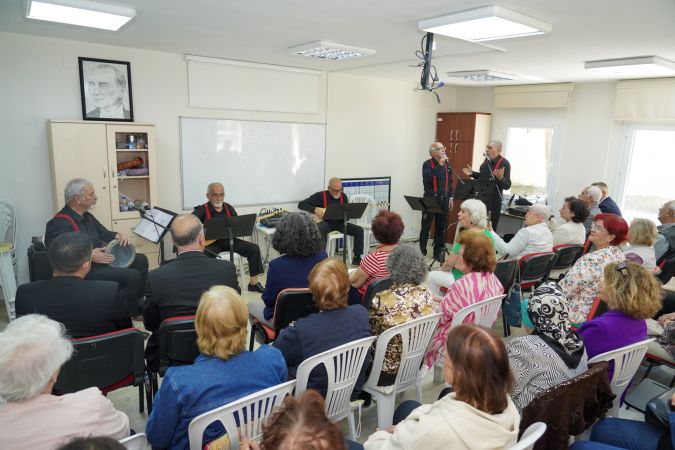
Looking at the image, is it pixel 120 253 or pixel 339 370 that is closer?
pixel 339 370

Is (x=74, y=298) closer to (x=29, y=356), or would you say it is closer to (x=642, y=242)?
(x=29, y=356)

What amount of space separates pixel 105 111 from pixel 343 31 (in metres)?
2.62

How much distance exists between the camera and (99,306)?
83.5 inches

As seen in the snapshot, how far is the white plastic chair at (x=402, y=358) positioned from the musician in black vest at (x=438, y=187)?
3.81 meters

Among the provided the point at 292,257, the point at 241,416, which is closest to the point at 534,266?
the point at 292,257

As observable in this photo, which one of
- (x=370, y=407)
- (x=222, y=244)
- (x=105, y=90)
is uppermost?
(x=105, y=90)

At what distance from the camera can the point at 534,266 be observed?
152 inches

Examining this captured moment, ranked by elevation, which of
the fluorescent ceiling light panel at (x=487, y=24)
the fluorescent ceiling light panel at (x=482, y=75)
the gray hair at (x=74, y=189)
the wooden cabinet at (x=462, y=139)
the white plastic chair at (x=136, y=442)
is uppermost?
the fluorescent ceiling light panel at (x=482, y=75)

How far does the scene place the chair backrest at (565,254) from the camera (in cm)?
418

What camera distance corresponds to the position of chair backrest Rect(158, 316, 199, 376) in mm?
2188

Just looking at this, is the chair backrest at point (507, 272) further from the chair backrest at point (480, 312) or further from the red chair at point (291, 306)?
the red chair at point (291, 306)

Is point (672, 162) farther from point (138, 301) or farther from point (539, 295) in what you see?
point (138, 301)

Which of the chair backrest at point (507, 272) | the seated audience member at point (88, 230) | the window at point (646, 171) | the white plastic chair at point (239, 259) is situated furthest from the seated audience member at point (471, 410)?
the window at point (646, 171)

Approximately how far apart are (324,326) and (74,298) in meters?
1.20
